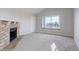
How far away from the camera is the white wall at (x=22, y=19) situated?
1.80 meters

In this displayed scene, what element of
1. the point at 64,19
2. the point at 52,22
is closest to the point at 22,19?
the point at 52,22

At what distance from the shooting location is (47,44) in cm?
184

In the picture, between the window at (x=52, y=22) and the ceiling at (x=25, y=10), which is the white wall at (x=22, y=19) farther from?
the window at (x=52, y=22)

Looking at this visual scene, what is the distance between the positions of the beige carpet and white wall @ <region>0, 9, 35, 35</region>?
6.2 inches

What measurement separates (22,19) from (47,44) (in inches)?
25.3

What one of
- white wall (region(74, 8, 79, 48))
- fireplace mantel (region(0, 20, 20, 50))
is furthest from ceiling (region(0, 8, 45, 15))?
white wall (region(74, 8, 79, 48))

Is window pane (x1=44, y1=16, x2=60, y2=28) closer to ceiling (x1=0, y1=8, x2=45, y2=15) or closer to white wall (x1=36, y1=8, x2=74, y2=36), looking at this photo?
white wall (x1=36, y1=8, x2=74, y2=36)

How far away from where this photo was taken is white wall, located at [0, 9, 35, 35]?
5.90 feet

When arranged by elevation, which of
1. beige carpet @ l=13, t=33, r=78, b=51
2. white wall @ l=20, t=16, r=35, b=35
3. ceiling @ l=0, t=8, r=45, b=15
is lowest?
beige carpet @ l=13, t=33, r=78, b=51

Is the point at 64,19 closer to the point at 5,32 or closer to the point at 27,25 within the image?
the point at 27,25
